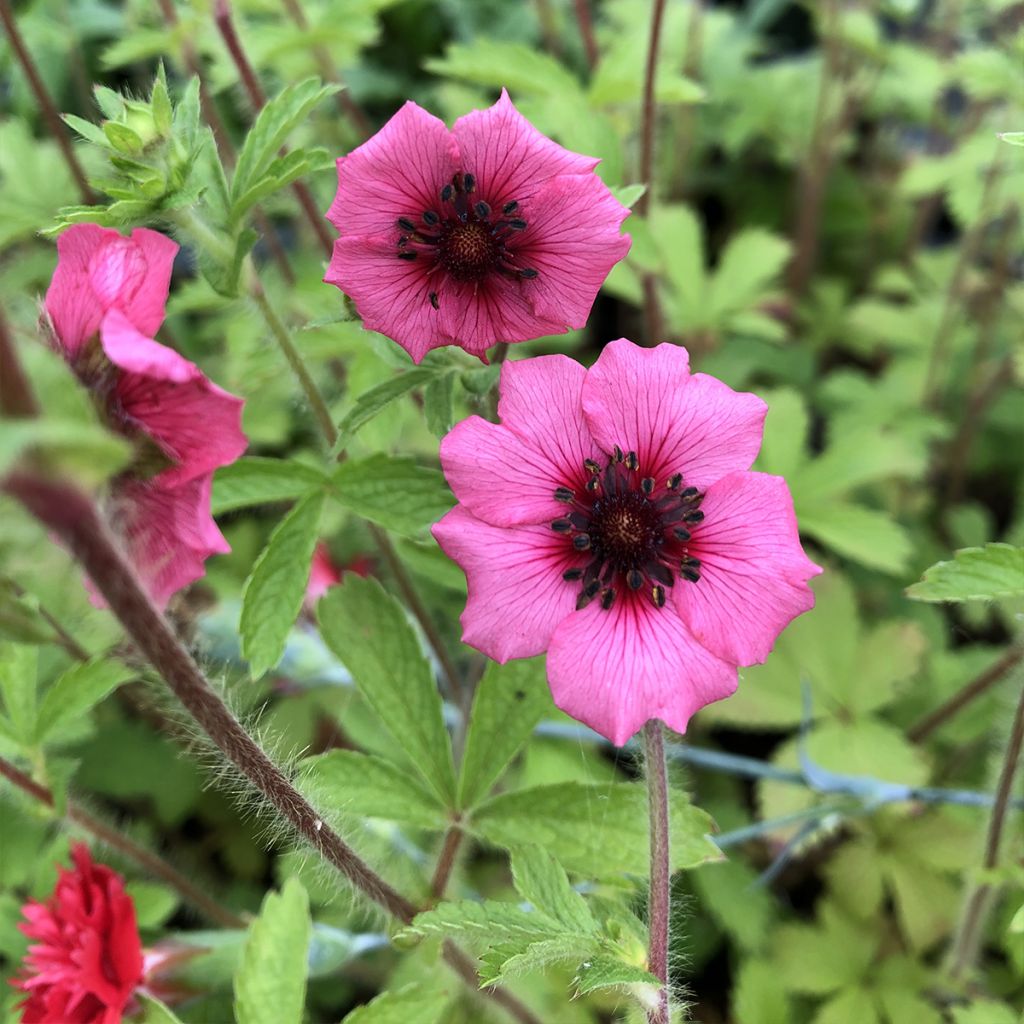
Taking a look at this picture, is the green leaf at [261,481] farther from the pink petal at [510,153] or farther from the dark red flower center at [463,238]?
the pink petal at [510,153]

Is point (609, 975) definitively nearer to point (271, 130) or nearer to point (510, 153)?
point (510, 153)

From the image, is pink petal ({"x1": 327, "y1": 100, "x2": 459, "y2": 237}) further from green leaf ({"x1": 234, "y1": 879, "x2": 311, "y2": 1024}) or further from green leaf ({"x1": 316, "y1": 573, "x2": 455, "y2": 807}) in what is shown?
green leaf ({"x1": 234, "y1": 879, "x2": 311, "y2": 1024})

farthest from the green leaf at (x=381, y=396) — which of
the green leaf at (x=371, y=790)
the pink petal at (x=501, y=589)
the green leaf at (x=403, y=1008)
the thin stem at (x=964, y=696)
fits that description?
the thin stem at (x=964, y=696)

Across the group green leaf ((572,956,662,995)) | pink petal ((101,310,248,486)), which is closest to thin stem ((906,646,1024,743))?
green leaf ((572,956,662,995))

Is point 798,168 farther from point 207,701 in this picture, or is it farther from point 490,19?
point 207,701

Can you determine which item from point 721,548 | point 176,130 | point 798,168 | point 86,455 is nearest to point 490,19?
point 798,168
